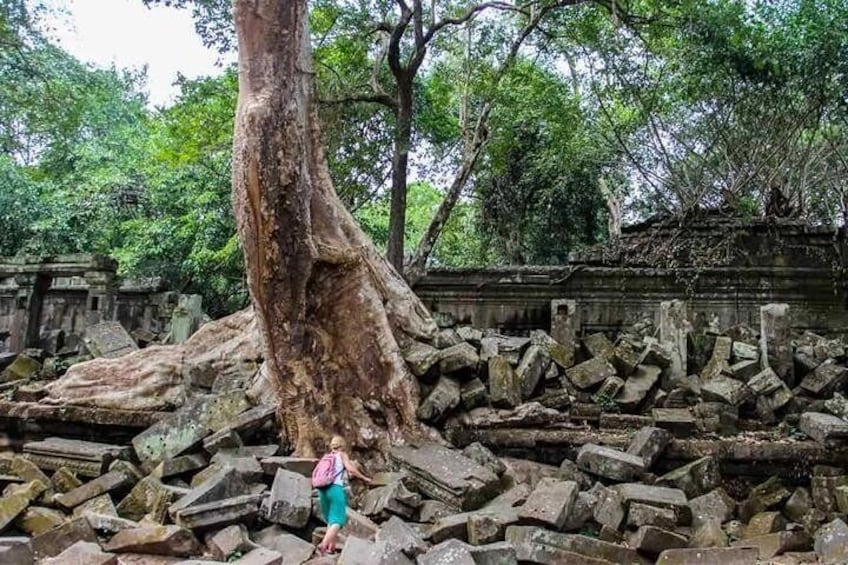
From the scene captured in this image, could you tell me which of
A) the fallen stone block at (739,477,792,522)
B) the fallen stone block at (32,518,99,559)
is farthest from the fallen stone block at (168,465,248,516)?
the fallen stone block at (739,477,792,522)

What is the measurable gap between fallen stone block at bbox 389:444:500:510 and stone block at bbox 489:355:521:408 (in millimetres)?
732

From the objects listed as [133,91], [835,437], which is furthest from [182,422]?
[133,91]

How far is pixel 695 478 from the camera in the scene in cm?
454

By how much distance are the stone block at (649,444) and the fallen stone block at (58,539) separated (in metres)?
3.72

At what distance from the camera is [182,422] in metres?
5.32

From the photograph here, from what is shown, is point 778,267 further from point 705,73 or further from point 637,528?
point 637,528

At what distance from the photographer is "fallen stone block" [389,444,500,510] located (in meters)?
4.36

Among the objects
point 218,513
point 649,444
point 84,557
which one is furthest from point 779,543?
point 84,557

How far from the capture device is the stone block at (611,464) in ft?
14.7

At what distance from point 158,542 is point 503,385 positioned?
2.85m

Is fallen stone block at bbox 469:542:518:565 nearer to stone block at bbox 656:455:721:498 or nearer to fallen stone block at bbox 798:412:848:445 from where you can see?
stone block at bbox 656:455:721:498

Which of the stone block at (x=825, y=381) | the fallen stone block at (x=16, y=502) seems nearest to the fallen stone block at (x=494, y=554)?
the fallen stone block at (x=16, y=502)

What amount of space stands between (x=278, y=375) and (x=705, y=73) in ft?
22.9

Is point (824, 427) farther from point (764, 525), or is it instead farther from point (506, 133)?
point (506, 133)
